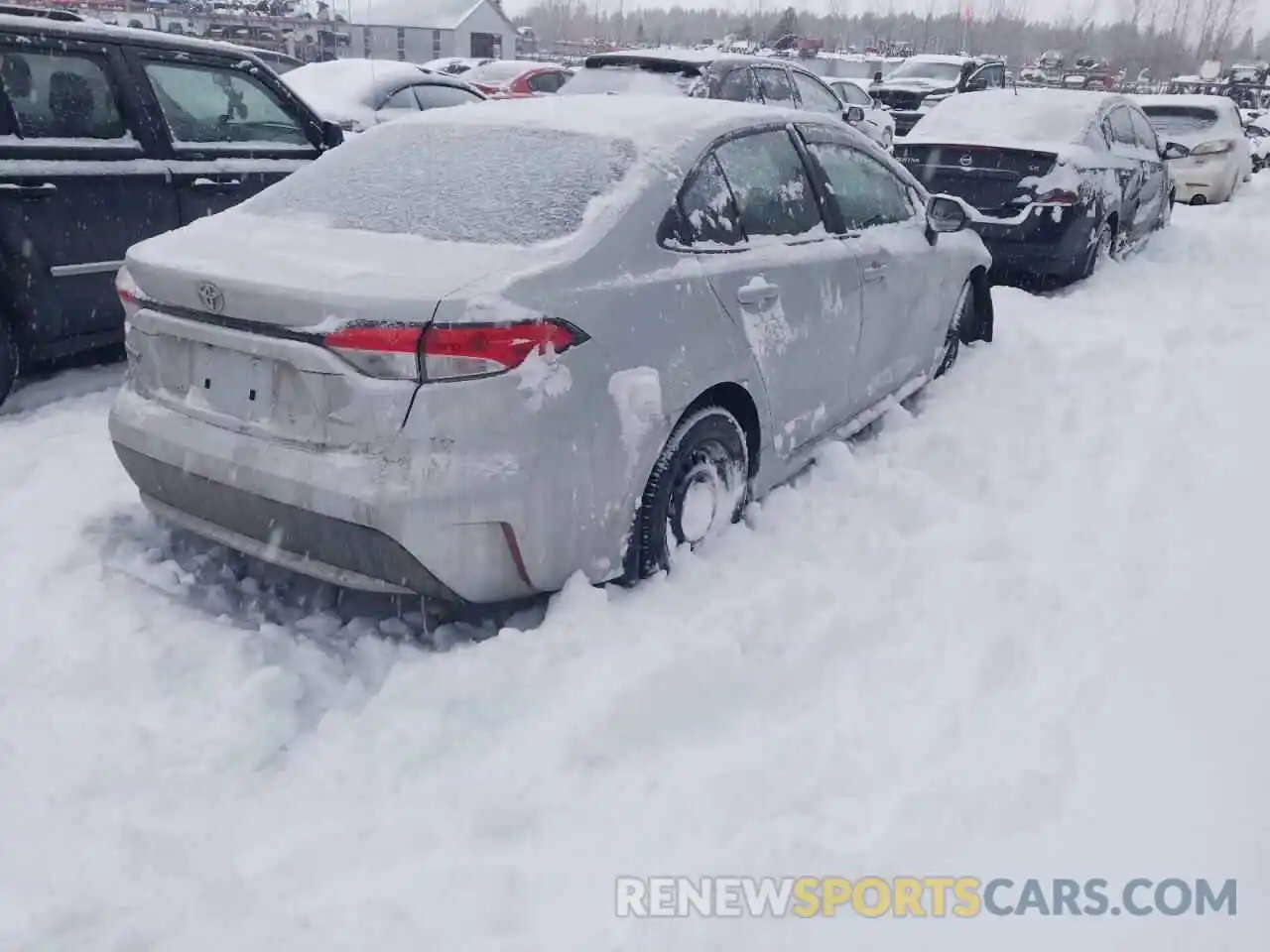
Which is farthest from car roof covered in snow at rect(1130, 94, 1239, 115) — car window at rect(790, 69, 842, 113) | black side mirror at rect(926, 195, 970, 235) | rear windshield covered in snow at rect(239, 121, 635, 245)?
rear windshield covered in snow at rect(239, 121, 635, 245)

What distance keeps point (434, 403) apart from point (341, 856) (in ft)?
3.62

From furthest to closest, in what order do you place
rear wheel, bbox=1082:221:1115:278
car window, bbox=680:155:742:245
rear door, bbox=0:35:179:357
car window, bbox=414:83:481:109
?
1. car window, bbox=414:83:481:109
2. rear wheel, bbox=1082:221:1115:278
3. rear door, bbox=0:35:179:357
4. car window, bbox=680:155:742:245

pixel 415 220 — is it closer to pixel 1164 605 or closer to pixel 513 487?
pixel 513 487

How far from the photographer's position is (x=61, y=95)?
482 cm

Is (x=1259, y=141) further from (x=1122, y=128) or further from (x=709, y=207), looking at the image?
(x=709, y=207)

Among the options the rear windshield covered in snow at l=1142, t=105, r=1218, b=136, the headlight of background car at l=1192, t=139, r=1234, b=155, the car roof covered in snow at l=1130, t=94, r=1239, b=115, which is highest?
the car roof covered in snow at l=1130, t=94, r=1239, b=115

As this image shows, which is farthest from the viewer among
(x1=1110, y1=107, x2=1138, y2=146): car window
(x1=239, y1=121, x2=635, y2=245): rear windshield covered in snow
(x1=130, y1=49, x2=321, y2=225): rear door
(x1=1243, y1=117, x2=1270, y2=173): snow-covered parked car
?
(x1=1243, y1=117, x2=1270, y2=173): snow-covered parked car

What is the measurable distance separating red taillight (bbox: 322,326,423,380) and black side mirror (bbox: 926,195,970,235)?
325 centimetres

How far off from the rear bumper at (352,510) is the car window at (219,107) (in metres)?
2.95

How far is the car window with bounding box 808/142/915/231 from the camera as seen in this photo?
4297 mm

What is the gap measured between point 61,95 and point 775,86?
7.49 m

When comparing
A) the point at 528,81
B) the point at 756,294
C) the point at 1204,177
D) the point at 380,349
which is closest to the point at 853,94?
the point at 528,81

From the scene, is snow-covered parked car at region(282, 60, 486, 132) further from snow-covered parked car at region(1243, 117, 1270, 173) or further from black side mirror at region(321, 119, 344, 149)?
snow-covered parked car at region(1243, 117, 1270, 173)

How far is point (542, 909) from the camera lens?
2189 millimetres
